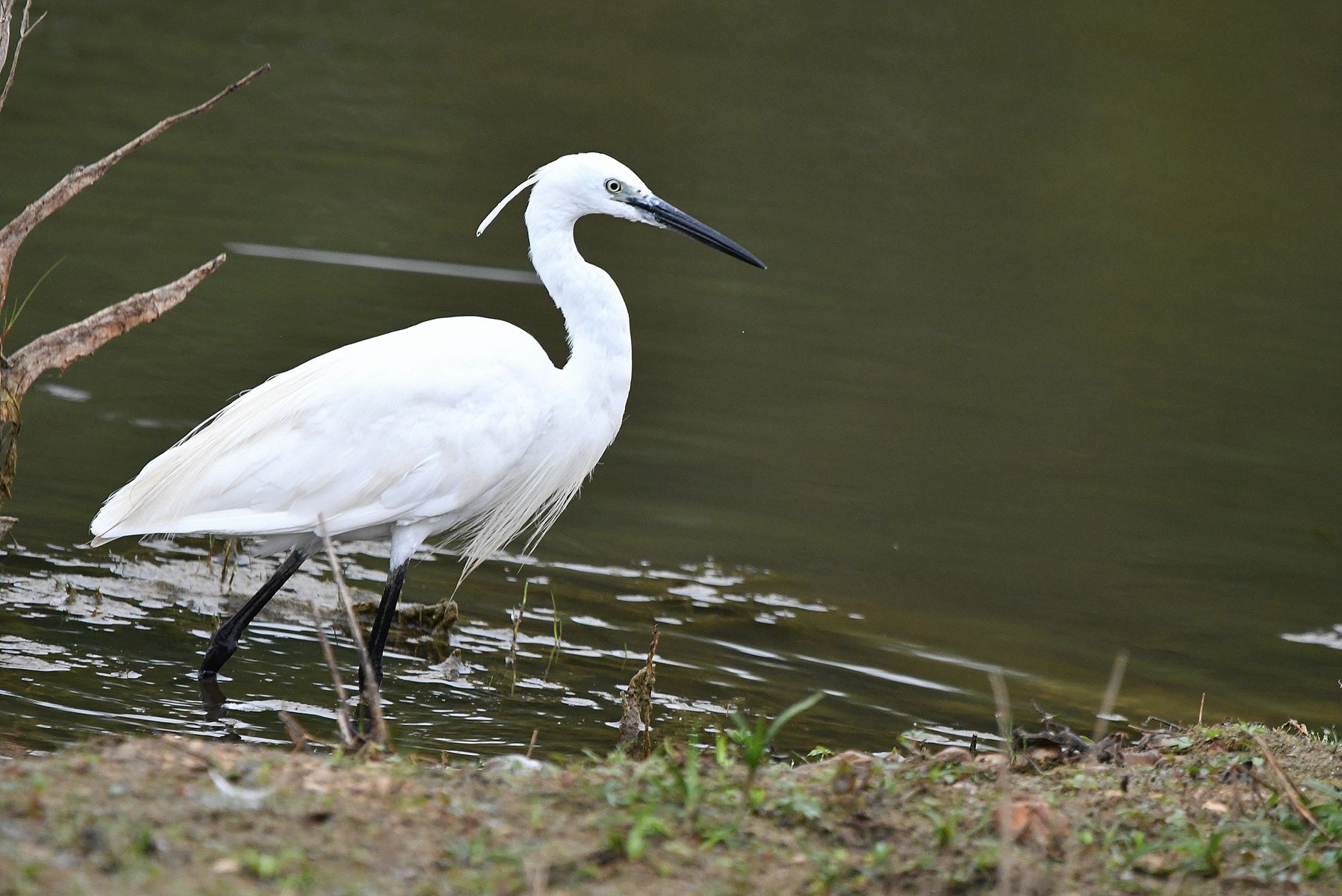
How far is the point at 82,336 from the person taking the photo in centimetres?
511

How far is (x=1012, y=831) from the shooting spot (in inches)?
132

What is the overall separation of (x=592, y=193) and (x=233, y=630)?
1952 mm

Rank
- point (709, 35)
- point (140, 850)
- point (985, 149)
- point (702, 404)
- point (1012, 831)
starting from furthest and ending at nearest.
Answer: point (709, 35) < point (985, 149) < point (702, 404) < point (1012, 831) < point (140, 850)

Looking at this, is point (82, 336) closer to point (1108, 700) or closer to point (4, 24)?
point (4, 24)

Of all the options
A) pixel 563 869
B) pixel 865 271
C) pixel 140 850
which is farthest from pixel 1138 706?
pixel 865 271

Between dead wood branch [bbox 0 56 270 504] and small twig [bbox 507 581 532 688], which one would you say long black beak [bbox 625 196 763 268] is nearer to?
dead wood branch [bbox 0 56 270 504]

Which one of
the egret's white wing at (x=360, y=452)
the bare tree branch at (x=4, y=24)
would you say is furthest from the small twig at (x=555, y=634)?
the bare tree branch at (x=4, y=24)

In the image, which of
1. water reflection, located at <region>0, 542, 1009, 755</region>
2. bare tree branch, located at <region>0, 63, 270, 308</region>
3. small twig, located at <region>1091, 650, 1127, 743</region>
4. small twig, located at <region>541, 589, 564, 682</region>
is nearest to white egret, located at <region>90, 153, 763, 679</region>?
water reflection, located at <region>0, 542, 1009, 755</region>

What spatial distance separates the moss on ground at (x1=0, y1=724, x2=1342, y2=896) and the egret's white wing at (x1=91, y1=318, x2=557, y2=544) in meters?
1.64

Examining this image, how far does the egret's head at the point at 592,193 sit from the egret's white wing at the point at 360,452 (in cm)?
51

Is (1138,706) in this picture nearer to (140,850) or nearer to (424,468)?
(424,468)

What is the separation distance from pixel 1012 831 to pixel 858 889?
460 mm

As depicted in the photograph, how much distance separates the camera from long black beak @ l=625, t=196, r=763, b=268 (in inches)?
220

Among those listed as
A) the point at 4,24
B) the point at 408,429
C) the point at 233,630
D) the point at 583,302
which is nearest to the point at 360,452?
the point at 408,429
